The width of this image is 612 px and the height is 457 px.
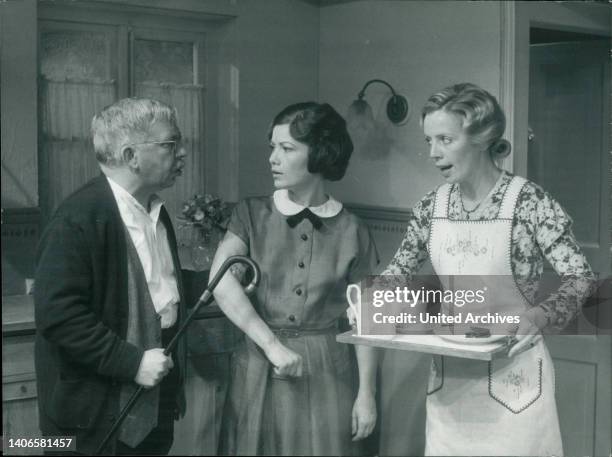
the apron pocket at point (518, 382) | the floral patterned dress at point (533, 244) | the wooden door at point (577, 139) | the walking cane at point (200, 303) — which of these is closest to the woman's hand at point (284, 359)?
the walking cane at point (200, 303)

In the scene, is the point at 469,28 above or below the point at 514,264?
above

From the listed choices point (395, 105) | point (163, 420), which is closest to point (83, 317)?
point (163, 420)

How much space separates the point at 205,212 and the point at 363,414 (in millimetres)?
511

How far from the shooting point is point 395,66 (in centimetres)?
168

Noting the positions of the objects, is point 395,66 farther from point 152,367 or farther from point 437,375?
point 152,367

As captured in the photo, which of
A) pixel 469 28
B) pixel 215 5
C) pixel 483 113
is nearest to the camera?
pixel 483 113

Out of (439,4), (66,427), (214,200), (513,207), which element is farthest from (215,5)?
(66,427)

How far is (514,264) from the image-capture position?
4.22 feet

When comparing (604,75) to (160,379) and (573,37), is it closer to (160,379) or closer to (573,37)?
(573,37)

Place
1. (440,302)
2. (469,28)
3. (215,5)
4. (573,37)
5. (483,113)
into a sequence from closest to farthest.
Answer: (483,113), (440,302), (215,5), (469,28), (573,37)

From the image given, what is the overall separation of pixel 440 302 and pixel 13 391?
873mm

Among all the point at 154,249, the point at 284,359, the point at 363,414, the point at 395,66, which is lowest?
the point at 363,414

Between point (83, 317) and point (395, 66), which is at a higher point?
point (395, 66)

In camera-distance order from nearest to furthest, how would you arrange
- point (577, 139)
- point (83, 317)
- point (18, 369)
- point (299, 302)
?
1. point (83, 317)
2. point (299, 302)
3. point (18, 369)
4. point (577, 139)
